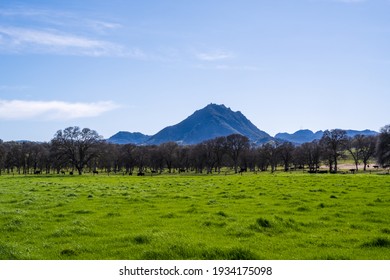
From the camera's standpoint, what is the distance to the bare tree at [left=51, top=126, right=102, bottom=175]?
105 meters

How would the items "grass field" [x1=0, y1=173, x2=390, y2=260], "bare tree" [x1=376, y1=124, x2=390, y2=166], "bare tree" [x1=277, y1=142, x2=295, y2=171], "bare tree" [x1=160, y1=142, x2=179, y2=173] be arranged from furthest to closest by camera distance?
"bare tree" [x1=160, y1=142, x2=179, y2=173] < "bare tree" [x1=277, y1=142, x2=295, y2=171] < "bare tree" [x1=376, y1=124, x2=390, y2=166] < "grass field" [x1=0, y1=173, x2=390, y2=260]

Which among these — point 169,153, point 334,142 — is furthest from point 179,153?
point 334,142

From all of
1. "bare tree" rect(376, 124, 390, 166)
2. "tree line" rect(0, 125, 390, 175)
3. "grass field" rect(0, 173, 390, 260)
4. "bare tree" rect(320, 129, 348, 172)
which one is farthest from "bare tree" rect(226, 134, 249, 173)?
"grass field" rect(0, 173, 390, 260)

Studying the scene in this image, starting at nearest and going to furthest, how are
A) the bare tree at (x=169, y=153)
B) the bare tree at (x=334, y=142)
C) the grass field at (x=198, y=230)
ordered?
the grass field at (x=198, y=230) → the bare tree at (x=334, y=142) → the bare tree at (x=169, y=153)

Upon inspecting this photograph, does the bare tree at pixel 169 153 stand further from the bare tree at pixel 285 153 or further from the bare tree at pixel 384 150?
the bare tree at pixel 384 150

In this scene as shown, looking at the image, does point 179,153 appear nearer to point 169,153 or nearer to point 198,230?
point 169,153

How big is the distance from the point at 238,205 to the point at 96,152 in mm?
88778

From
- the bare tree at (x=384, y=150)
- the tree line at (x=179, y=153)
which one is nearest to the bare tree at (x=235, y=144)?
the tree line at (x=179, y=153)

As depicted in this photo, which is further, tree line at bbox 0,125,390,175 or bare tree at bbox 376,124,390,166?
tree line at bbox 0,125,390,175

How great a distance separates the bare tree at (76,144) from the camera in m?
105

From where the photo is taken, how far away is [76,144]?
107m

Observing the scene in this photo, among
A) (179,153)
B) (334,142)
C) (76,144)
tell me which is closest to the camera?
(76,144)

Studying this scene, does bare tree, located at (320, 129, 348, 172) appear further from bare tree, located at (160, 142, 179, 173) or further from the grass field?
the grass field
